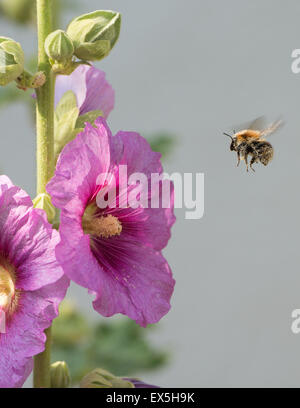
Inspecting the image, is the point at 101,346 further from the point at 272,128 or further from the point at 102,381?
the point at 102,381

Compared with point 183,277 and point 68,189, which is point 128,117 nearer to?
point 183,277

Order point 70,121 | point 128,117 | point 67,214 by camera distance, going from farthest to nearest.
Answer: point 128,117, point 70,121, point 67,214

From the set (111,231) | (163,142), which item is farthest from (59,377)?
(163,142)

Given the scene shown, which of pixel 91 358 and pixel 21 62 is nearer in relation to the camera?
pixel 21 62

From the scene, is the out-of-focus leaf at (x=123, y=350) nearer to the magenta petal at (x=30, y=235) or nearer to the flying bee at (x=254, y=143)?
the flying bee at (x=254, y=143)

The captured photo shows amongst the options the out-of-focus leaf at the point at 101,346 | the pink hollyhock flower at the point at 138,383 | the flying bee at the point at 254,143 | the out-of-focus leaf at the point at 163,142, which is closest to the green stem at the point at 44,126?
the pink hollyhock flower at the point at 138,383

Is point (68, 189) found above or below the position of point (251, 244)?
below

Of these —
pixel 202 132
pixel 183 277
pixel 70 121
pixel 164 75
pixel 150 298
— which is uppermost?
pixel 164 75

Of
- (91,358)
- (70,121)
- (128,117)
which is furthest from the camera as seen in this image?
(128,117)
